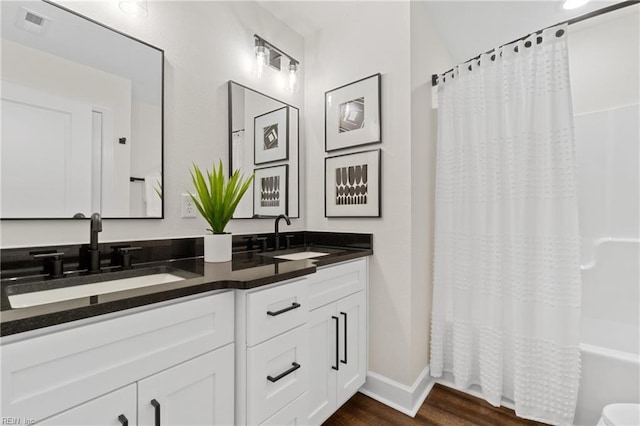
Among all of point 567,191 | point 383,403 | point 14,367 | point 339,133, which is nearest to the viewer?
point 14,367

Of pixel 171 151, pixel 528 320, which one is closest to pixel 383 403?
pixel 528 320

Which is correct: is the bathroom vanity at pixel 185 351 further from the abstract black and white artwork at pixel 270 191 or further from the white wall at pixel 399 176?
the abstract black and white artwork at pixel 270 191

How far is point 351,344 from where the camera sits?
160 cm

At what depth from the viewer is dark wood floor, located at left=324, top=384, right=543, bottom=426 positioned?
1.51 m

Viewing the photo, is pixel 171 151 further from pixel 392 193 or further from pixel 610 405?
pixel 610 405

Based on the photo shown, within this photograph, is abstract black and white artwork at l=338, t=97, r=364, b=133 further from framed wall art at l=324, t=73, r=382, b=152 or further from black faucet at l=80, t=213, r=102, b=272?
black faucet at l=80, t=213, r=102, b=272

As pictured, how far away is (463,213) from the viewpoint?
167 cm

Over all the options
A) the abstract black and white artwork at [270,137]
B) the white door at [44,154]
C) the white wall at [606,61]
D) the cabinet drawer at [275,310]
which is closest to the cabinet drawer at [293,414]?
the cabinet drawer at [275,310]

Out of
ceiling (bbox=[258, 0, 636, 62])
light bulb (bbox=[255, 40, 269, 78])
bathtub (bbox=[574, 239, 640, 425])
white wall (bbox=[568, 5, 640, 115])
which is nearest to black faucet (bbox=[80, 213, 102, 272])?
light bulb (bbox=[255, 40, 269, 78])

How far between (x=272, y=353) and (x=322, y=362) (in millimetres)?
467

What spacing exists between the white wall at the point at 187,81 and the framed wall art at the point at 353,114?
53cm

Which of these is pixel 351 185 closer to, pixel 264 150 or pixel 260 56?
pixel 264 150

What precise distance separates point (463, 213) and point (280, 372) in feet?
4.29

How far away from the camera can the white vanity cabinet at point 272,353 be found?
980 millimetres
